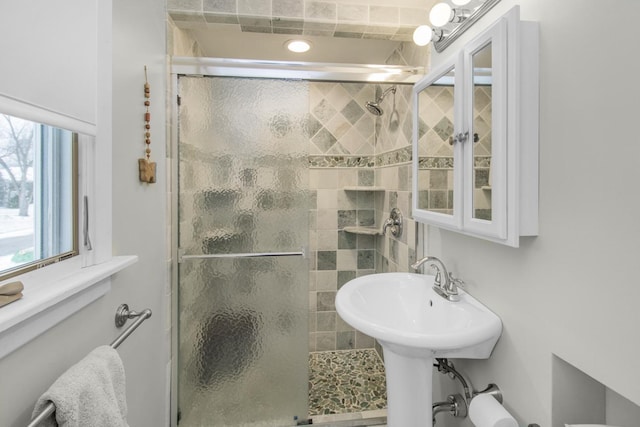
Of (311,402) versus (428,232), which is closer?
(428,232)

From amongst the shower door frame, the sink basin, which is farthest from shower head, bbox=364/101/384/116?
the sink basin

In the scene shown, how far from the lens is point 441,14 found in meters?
1.26

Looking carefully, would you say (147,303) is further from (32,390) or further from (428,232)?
(428,232)

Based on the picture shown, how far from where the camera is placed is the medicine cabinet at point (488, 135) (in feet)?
3.01

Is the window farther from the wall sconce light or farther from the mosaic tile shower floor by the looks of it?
the mosaic tile shower floor

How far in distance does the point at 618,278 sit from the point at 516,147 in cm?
41

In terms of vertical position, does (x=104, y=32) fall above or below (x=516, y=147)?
above

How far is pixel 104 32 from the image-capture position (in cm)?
99

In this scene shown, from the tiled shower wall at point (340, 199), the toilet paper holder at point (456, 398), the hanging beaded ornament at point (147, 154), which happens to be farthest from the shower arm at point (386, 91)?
the toilet paper holder at point (456, 398)

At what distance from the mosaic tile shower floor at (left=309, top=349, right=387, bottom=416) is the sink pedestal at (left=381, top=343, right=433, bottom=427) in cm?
82

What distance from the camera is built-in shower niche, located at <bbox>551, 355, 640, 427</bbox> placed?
87cm

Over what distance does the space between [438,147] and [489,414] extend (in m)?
0.98

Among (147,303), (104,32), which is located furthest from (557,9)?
(147,303)

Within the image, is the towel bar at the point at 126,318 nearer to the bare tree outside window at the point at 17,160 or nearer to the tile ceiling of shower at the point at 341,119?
the bare tree outside window at the point at 17,160
